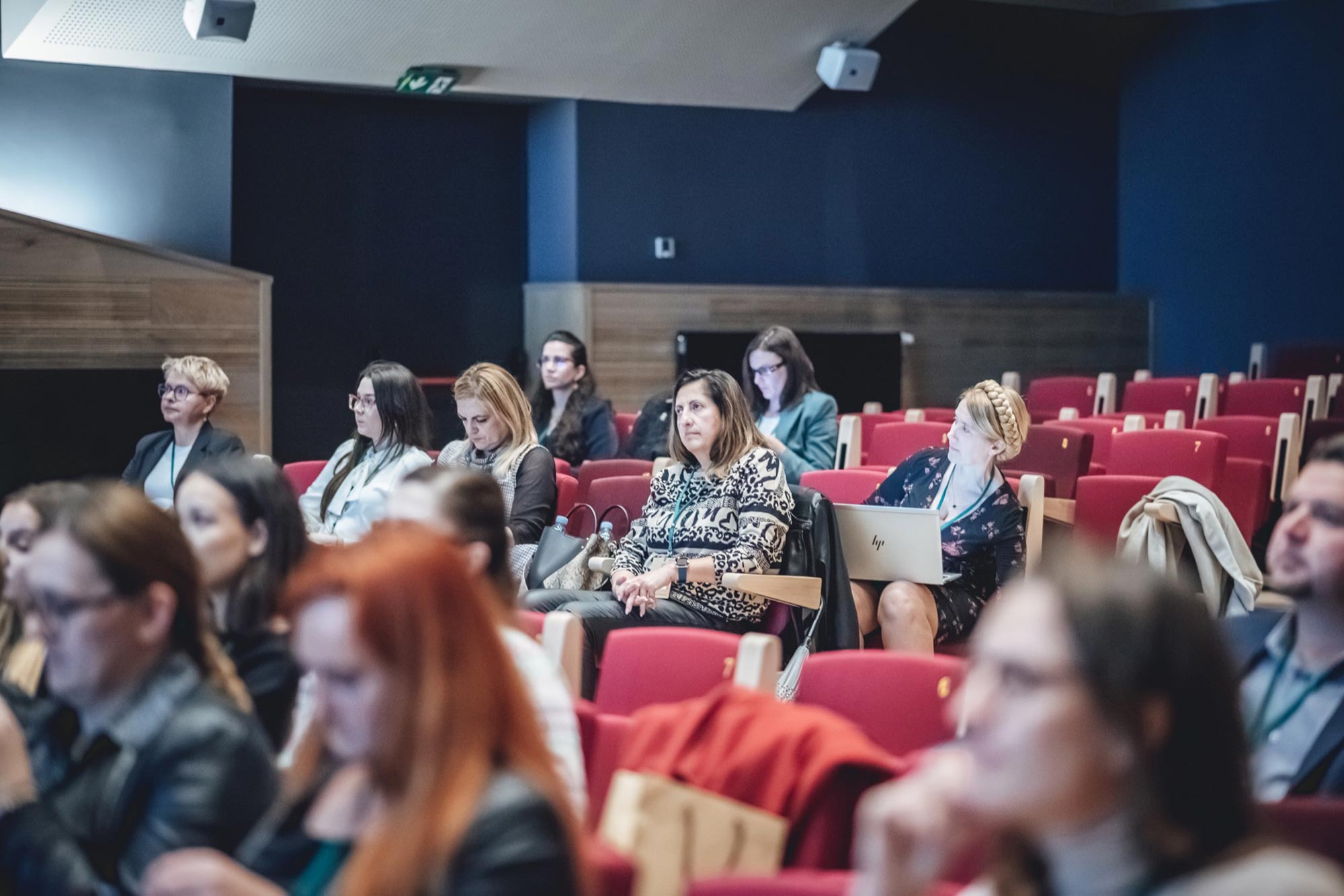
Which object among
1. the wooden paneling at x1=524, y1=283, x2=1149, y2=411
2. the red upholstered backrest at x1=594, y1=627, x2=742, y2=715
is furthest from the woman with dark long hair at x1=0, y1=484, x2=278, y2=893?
the wooden paneling at x1=524, y1=283, x2=1149, y2=411

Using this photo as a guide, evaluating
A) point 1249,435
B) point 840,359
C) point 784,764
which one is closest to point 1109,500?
point 1249,435

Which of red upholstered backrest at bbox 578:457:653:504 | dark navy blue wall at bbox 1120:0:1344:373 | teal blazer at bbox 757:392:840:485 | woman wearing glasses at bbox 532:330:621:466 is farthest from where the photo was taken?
dark navy blue wall at bbox 1120:0:1344:373

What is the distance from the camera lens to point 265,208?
29.7ft

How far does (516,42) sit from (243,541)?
638 cm

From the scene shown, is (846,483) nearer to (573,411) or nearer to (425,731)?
(573,411)

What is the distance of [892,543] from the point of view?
415 cm

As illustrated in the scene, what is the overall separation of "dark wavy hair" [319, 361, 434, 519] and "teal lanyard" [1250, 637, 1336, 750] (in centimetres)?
315

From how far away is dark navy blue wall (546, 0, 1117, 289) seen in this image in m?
9.54

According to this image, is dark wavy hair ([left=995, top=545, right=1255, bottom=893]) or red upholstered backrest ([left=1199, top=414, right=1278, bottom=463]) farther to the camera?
red upholstered backrest ([left=1199, top=414, right=1278, bottom=463])

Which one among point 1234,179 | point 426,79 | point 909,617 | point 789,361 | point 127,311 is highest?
point 426,79

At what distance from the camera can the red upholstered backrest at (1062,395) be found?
9102 mm

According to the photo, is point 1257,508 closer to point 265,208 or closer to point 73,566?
point 73,566

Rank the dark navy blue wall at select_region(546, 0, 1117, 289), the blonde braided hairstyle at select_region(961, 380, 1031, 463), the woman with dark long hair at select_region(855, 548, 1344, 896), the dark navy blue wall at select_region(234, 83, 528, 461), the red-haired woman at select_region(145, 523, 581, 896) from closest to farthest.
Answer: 1. the woman with dark long hair at select_region(855, 548, 1344, 896)
2. the red-haired woman at select_region(145, 523, 581, 896)
3. the blonde braided hairstyle at select_region(961, 380, 1031, 463)
4. the dark navy blue wall at select_region(234, 83, 528, 461)
5. the dark navy blue wall at select_region(546, 0, 1117, 289)

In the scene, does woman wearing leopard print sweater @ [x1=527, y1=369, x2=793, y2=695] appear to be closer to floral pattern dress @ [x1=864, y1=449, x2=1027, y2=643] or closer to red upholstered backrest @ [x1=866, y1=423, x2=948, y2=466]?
floral pattern dress @ [x1=864, y1=449, x2=1027, y2=643]
